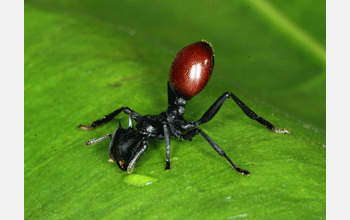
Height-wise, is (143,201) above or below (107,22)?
below

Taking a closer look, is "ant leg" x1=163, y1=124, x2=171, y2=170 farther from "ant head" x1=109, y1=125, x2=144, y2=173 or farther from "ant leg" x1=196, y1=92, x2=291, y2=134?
"ant leg" x1=196, y1=92, x2=291, y2=134

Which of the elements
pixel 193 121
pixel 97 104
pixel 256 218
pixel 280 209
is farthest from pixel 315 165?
pixel 97 104

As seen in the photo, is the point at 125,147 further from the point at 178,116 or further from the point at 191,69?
the point at 191,69

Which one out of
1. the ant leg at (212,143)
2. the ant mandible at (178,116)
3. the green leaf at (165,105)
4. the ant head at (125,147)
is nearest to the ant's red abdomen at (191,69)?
the ant mandible at (178,116)

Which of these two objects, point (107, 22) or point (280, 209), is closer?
point (280, 209)

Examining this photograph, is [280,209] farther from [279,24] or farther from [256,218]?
[279,24]

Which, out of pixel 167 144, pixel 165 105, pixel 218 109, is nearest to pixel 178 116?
pixel 165 105

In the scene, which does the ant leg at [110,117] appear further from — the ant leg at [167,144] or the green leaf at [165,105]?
the ant leg at [167,144]
